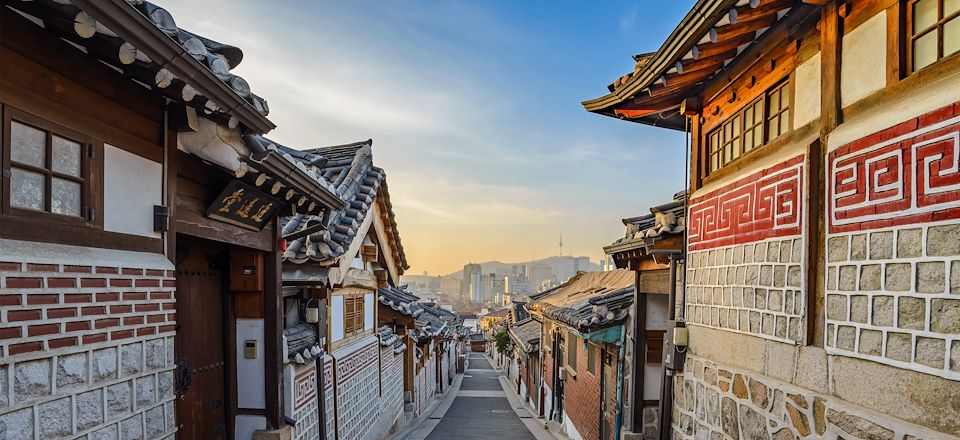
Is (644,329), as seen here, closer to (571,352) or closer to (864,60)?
(864,60)

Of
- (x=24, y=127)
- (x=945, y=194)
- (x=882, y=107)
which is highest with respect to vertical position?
(x=882, y=107)

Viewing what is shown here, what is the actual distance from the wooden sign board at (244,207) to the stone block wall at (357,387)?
4148mm

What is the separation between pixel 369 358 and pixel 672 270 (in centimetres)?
806

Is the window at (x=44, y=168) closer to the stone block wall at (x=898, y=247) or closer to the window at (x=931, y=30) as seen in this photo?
the stone block wall at (x=898, y=247)

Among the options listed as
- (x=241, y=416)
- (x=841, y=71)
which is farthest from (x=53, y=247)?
(x=841, y=71)

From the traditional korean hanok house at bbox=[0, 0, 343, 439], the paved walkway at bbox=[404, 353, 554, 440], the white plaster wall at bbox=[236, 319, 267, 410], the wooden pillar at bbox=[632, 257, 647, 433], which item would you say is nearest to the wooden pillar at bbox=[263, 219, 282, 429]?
the white plaster wall at bbox=[236, 319, 267, 410]

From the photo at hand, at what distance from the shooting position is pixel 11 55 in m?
2.91

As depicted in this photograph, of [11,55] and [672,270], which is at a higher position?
[11,55]

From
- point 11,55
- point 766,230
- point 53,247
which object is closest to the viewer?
point 11,55

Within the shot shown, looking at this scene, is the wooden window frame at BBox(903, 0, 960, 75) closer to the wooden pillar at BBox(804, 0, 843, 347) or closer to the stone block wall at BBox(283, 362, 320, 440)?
the wooden pillar at BBox(804, 0, 843, 347)

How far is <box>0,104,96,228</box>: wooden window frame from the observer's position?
291 cm

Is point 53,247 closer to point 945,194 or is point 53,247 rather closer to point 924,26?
point 945,194

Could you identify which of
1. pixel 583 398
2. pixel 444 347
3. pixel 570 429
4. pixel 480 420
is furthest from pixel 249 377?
pixel 444 347

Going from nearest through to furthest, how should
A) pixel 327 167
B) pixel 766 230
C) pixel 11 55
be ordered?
pixel 11 55 < pixel 766 230 < pixel 327 167
